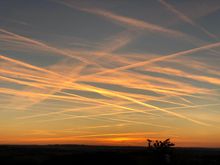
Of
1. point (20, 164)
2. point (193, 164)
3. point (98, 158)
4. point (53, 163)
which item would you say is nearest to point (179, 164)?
point (193, 164)

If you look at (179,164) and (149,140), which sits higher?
(149,140)

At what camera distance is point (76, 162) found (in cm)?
5172

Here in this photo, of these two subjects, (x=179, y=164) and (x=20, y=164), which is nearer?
(x=179, y=164)

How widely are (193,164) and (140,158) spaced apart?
788 cm

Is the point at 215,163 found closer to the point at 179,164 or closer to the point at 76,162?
the point at 179,164

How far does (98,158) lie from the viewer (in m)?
53.1

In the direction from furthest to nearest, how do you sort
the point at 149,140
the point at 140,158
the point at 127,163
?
1. the point at 140,158
2. the point at 127,163
3. the point at 149,140

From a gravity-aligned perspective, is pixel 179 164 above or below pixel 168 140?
below

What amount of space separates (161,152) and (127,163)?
19.3 feet

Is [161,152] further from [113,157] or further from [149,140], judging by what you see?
[113,157]

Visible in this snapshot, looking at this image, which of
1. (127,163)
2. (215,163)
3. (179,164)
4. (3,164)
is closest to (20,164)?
(3,164)

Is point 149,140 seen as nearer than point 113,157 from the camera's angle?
Yes

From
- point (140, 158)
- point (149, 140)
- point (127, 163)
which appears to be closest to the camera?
point (149, 140)

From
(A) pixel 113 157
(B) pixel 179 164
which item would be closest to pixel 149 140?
(B) pixel 179 164
